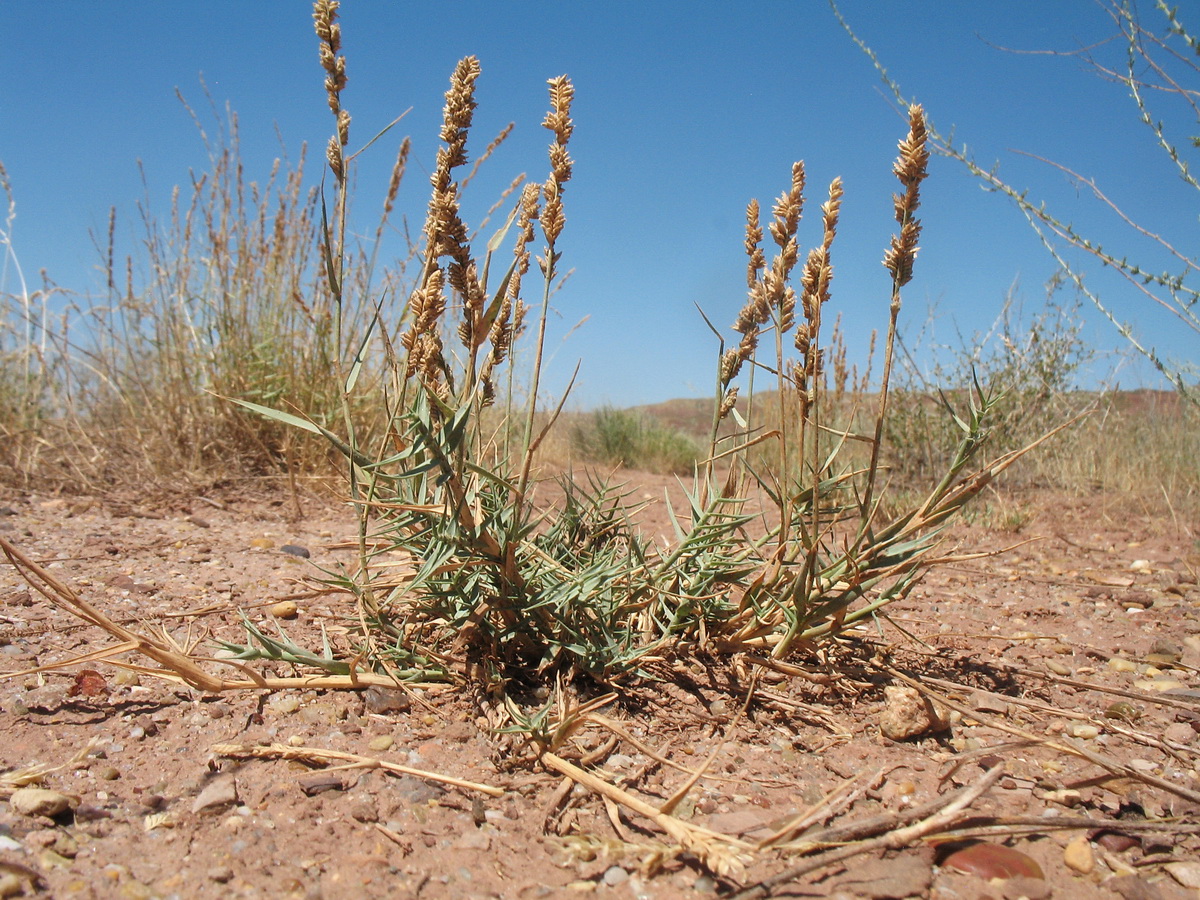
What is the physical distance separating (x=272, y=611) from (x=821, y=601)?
1.33m

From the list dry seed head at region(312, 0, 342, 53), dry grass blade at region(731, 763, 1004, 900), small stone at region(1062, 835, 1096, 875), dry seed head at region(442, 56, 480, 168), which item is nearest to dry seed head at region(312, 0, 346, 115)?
dry seed head at region(312, 0, 342, 53)

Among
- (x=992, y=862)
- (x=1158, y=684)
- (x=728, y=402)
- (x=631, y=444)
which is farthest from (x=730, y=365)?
(x=631, y=444)

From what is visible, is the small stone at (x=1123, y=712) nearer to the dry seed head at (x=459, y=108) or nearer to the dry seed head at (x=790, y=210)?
the dry seed head at (x=790, y=210)

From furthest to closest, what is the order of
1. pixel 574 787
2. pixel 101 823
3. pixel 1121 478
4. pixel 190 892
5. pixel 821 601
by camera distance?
1. pixel 1121 478
2. pixel 821 601
3. pixel 574 787
4. pixel 101 823
5. pixel 190 892

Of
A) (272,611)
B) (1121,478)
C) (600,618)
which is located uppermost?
(1121,478)

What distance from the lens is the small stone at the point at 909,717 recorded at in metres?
1.46

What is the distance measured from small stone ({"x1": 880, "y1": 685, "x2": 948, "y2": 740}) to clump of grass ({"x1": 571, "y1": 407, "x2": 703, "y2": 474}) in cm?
777

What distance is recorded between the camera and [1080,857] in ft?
3.61

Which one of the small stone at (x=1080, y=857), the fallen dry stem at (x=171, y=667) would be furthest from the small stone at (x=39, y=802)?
the small stone at (x=1080, y=857)

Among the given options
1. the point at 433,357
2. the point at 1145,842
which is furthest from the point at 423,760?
the point at 1145,842

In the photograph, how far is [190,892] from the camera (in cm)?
96

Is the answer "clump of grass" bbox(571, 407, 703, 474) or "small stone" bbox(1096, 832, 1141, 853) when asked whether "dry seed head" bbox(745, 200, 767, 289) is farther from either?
"clump of grass" bbox(571, 407, 703, 474)

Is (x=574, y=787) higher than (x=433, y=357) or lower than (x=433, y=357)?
lower

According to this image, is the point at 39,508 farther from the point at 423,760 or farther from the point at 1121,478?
the point at 1121,478
